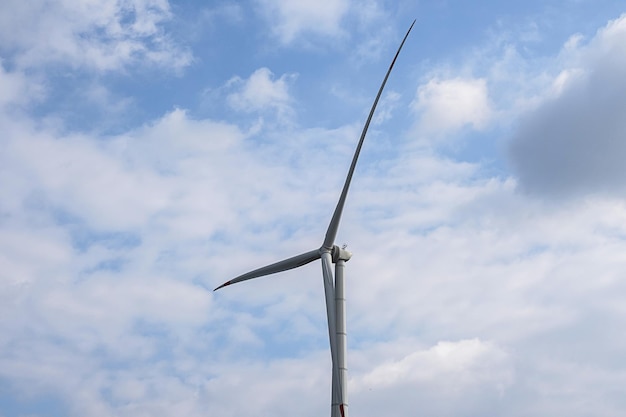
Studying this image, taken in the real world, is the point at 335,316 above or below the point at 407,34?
below

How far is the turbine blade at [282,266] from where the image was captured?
78125 mm

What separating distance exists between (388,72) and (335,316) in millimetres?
21561

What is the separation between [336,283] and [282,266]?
25.3 feet

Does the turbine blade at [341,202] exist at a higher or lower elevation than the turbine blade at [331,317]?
higher

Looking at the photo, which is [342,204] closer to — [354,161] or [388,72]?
[354,161]

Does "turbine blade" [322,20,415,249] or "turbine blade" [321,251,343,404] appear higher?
"turbine blade" [322,20,415,249]

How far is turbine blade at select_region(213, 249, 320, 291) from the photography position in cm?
7812

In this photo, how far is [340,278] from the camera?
74.9m

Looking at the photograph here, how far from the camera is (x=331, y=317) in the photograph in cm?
7175

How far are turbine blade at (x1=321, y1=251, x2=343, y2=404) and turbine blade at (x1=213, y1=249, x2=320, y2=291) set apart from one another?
2.25 metres

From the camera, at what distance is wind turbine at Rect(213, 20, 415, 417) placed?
226 ft

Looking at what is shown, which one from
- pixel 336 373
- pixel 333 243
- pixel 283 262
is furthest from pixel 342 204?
pixel 336 373

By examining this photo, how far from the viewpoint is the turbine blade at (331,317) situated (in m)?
68.8

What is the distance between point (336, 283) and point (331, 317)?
12.2 feet
